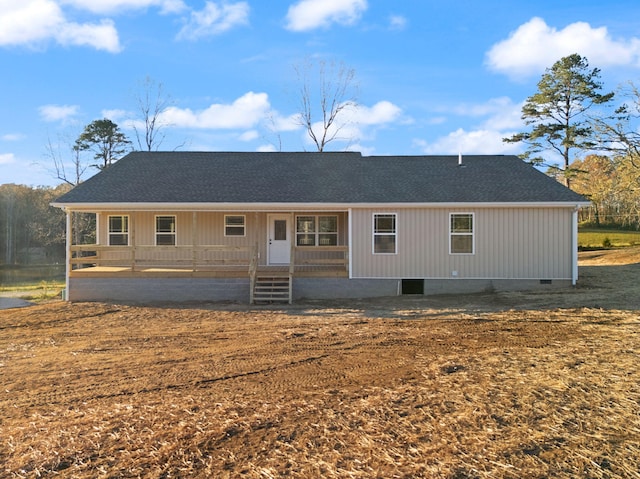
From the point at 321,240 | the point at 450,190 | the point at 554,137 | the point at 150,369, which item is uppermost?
the point at 554,137

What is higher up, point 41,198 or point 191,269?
point 41,198

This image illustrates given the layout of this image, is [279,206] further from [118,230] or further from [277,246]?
[118,230]

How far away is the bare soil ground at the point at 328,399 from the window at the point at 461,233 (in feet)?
13.7

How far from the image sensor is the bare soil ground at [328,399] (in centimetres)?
→ 382

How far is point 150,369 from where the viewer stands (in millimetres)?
6617

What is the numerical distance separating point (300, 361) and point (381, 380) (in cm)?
147

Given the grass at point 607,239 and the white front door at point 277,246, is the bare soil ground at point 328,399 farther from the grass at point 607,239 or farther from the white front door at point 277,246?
the grass at point 607,239

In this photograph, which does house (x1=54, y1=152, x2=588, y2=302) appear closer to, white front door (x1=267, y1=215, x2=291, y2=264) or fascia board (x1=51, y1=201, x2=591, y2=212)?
fascia board (x1=51, y1=201, x2=591, y2=212)

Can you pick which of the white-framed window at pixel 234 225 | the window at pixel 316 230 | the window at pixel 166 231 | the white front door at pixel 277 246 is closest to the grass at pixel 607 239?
the window at pixel 316 230

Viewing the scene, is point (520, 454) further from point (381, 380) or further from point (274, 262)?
point (274, 262)

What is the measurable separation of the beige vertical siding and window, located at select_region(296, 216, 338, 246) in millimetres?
1996

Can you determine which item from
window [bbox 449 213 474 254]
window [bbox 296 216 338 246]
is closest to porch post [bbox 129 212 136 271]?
window [bbox 296 216 338 246]

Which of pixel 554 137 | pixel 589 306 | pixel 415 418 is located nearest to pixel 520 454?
pixel 415 418

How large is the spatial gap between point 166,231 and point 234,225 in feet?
7.60
